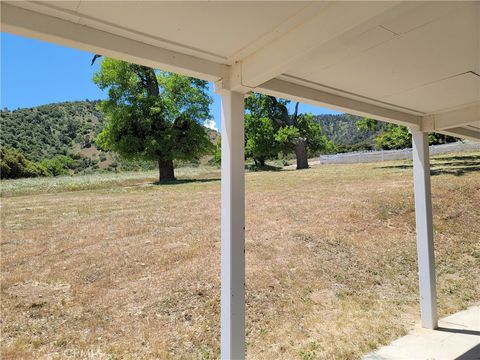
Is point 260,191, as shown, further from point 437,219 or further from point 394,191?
point 437,219

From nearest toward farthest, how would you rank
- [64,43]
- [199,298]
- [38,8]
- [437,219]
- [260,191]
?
[38,8]
[64,43]
[199,298]
[437,219]
[260,191]

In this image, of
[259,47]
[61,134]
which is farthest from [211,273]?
[61,134]

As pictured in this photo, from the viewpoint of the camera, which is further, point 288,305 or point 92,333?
point 288,305

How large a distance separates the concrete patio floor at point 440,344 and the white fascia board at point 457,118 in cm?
216

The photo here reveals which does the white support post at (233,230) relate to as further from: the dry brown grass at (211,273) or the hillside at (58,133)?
the hillside at (58,133)

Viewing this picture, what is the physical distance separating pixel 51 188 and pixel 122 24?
13132 mm

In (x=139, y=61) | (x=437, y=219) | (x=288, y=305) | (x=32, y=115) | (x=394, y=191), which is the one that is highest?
(x=32, y=115)

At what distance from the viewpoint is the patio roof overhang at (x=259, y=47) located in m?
1.54

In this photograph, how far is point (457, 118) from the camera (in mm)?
3529

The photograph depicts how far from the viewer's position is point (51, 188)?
1296 cm

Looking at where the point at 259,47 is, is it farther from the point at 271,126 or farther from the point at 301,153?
the point at 271,126

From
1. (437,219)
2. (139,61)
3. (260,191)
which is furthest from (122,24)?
(260,191)

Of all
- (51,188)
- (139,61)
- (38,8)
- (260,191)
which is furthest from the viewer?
(51,188)

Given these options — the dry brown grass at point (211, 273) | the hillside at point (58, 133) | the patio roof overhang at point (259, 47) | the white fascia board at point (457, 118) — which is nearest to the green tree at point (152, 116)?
the dry brown grass at point (211, 273)
